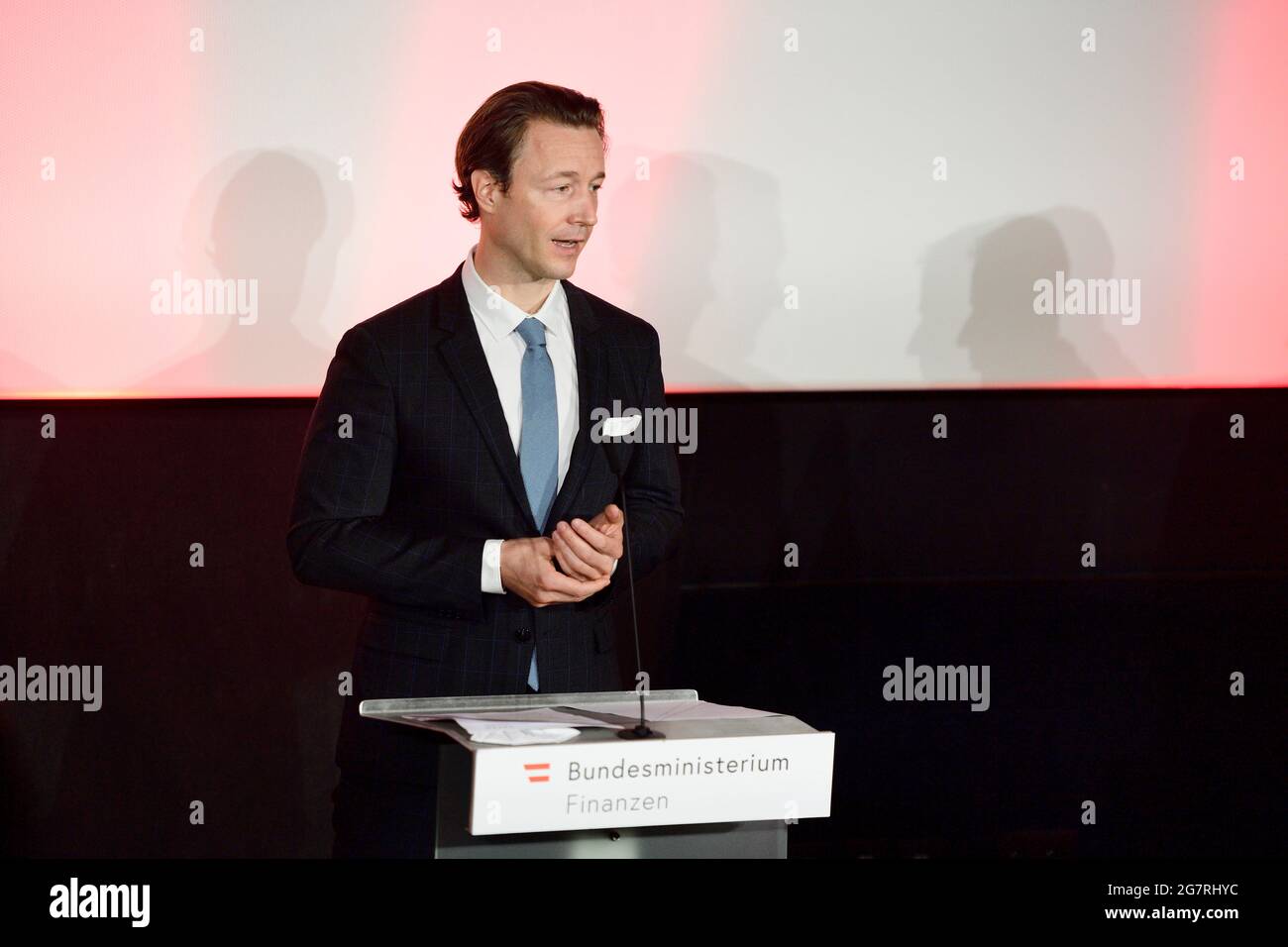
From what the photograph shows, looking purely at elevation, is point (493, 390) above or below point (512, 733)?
above

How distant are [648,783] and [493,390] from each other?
3.09 ft

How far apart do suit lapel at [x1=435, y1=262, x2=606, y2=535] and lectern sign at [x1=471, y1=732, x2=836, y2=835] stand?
761mm

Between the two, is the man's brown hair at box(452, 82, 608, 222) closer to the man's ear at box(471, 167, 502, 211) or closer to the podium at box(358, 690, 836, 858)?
the man's ear at box(471, 167, 502, 211)

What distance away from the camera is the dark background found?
12.1 feet

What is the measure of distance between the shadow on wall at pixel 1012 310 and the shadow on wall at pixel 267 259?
1.63m

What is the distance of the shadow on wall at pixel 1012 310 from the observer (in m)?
3.91

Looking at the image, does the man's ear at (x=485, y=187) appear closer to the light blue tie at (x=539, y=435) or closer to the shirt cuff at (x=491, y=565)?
the light blue tie at (x=539, y=435)

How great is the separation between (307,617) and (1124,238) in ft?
8.22

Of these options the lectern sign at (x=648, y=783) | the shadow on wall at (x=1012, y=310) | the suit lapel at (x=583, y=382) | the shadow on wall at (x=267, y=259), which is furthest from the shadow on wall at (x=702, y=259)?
the lectern sign at (x=648, y=783)

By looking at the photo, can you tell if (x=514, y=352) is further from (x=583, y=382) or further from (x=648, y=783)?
(x=648, y=783)

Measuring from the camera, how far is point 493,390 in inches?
100

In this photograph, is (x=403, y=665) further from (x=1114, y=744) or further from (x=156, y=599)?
(x=1114, y=744)

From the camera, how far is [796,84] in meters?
3.82

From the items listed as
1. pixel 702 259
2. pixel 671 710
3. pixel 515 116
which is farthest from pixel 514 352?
pixel 702 259
